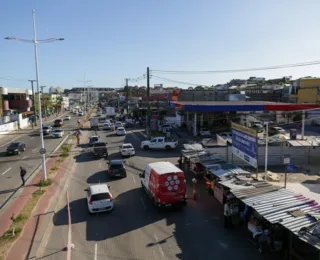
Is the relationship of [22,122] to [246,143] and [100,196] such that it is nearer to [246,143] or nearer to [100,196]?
[100,196]

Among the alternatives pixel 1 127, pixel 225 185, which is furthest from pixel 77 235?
pixel 1 127

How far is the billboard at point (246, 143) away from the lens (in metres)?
17.5

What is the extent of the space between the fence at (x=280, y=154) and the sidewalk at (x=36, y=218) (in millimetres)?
13356

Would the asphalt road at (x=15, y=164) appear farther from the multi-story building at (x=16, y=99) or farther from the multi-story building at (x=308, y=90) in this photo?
the multi-story building at (x=308, y=90)

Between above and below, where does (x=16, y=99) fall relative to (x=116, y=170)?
above

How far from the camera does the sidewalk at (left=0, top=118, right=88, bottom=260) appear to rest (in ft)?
38.4

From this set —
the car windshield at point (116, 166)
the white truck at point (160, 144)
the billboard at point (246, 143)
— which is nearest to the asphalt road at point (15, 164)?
the car windshield at point (116, 166)

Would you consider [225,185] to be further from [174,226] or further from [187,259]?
[187,259]

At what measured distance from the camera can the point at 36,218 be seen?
49.2 feet

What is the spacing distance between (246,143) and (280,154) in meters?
9.22

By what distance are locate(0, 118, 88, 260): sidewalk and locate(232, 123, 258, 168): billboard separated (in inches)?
477

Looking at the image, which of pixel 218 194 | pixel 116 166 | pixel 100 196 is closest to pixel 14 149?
pixel 116 166

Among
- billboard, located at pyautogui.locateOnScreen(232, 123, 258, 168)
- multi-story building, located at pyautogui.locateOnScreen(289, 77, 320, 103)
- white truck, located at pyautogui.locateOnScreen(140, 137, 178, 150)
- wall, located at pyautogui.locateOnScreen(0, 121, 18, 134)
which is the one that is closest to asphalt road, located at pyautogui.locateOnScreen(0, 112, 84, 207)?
wall, located at pyautogui.locateOnScreen(0, 121, 18, 134)

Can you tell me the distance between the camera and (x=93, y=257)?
1132 centimetres
